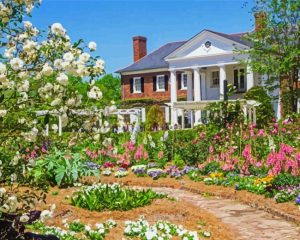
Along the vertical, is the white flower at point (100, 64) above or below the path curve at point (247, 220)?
above

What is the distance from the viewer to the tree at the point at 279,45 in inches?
1138

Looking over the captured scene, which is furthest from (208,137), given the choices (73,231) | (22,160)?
(22,160)

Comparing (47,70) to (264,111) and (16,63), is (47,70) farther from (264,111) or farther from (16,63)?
(264,111)

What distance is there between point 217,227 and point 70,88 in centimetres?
434

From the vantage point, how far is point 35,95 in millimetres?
4086

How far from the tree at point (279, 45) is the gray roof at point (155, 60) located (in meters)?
17.6

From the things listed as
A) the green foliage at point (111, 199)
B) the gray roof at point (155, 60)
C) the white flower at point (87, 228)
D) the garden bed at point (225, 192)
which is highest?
the gray roof at point (155, 60)

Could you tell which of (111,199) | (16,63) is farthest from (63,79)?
(111,199)

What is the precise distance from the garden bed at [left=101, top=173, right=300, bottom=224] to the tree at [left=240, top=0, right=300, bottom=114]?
663 inches

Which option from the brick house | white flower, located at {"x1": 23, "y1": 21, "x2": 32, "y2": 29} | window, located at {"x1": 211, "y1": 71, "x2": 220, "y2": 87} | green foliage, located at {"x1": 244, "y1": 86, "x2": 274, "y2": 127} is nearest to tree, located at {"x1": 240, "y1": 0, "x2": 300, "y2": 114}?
green foliage, located at {"x1": 244, "y1": 86, "x2": 274, "y2": 127}

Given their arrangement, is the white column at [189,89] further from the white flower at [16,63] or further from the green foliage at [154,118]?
the white flower at [16,63]

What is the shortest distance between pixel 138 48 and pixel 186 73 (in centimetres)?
799

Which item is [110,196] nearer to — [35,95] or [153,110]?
[35,95]

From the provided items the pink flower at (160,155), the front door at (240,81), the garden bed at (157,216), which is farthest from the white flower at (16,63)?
the front door at (240,81)
